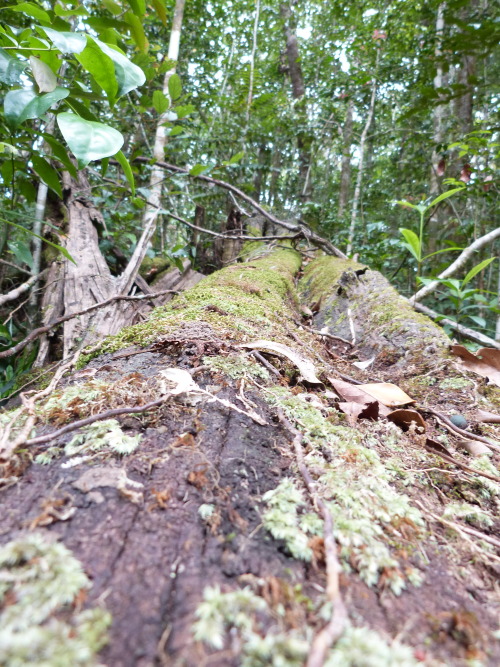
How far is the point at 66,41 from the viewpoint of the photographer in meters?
0.88

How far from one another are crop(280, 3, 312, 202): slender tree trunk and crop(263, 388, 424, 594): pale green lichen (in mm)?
7277

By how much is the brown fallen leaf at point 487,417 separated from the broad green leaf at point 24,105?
1.79m

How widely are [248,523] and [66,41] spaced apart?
1.21 metres

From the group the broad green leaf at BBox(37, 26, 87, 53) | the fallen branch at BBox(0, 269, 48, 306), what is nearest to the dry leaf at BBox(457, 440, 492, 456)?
the broad green leaf at BBox(37, 26, 87, 53)

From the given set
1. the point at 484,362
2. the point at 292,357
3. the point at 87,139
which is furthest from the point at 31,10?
the point at 484,362

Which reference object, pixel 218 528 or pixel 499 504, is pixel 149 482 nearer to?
pixel 218 528

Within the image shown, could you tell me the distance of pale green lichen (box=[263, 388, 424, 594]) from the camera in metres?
0.56

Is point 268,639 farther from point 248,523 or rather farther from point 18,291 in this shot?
point 18,291

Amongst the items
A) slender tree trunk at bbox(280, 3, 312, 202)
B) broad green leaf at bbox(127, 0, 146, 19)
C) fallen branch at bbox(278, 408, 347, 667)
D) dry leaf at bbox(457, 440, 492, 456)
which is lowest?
dry leaf at bbox(457, 440, 492, 456)

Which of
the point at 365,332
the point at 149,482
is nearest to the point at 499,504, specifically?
the point at 149,482

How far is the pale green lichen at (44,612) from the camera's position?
1.12ft

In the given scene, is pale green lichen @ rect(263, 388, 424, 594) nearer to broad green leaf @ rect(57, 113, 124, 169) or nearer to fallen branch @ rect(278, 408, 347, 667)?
fallen branch @ rect(278, 408, 347, 667)

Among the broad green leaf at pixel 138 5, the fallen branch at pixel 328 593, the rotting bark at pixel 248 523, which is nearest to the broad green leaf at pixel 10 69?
the broad green leaf at pixel 138 5

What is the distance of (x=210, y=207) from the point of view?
6199 millimetres
